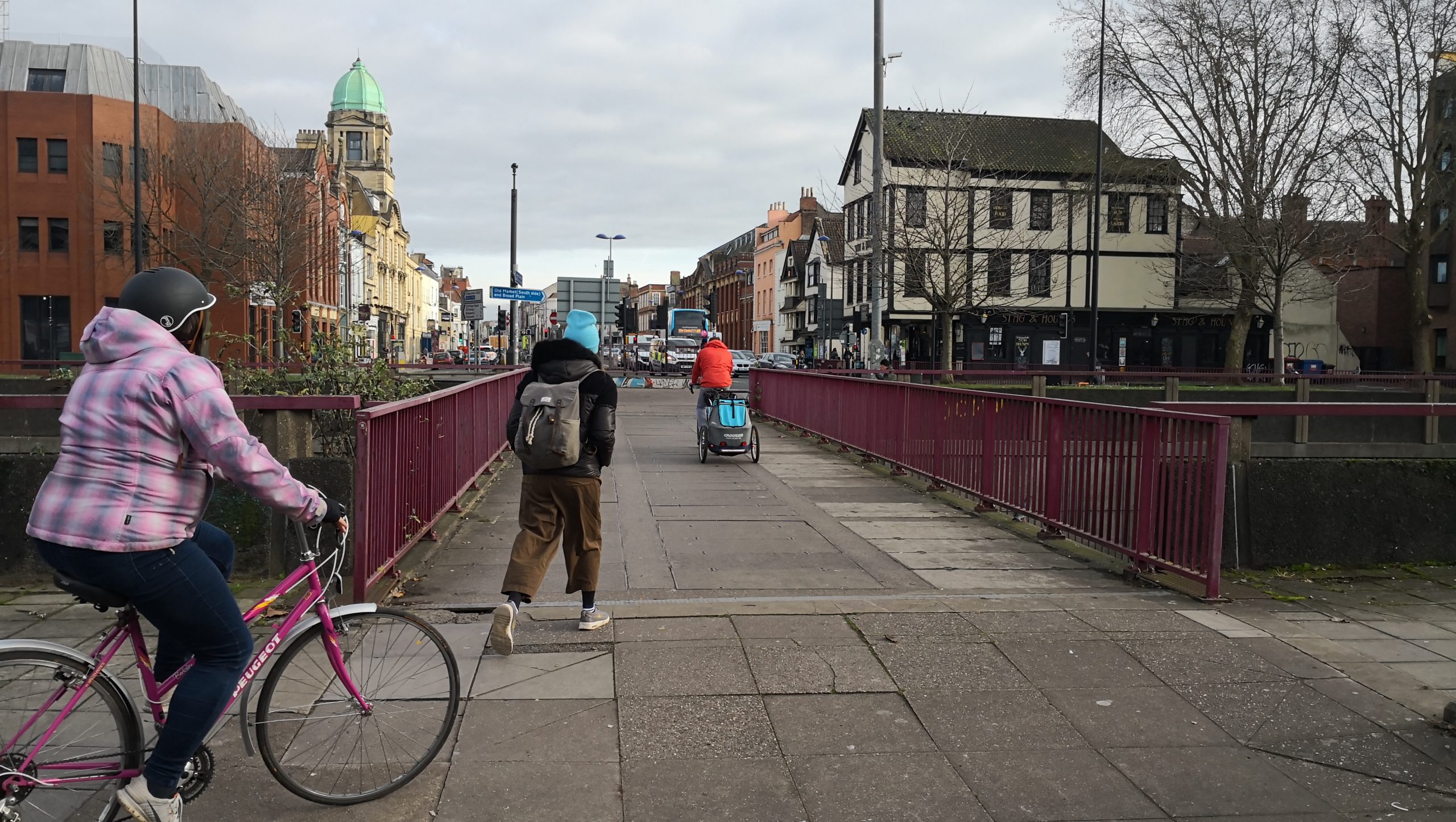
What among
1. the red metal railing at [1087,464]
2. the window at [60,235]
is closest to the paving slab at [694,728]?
the red metal railing at [1087,464]

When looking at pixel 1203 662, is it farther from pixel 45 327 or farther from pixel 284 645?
pixel 45 327

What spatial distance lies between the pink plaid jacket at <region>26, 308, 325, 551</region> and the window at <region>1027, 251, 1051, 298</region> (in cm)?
4875

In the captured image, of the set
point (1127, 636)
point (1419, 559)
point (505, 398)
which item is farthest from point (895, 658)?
point (505, 398)

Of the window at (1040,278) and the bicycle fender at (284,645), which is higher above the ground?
the window at (1040,278)

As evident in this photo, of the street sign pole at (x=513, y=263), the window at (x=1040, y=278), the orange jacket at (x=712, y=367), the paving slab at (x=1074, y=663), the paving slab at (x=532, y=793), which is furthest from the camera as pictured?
the window at (x=1040, y=278)

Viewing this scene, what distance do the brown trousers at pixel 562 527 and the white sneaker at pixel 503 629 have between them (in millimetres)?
423

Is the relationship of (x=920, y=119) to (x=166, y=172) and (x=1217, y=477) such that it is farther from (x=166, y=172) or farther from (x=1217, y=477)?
(x=1217, y=477)

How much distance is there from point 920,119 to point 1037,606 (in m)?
33.8

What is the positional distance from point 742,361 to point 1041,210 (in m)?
15.7

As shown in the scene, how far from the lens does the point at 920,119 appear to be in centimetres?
3797

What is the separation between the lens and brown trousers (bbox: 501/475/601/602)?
5750mm

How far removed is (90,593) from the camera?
3.01 m

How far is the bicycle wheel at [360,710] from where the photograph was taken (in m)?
3.61

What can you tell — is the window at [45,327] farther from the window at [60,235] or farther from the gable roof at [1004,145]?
the gable roof at [1004,145]
